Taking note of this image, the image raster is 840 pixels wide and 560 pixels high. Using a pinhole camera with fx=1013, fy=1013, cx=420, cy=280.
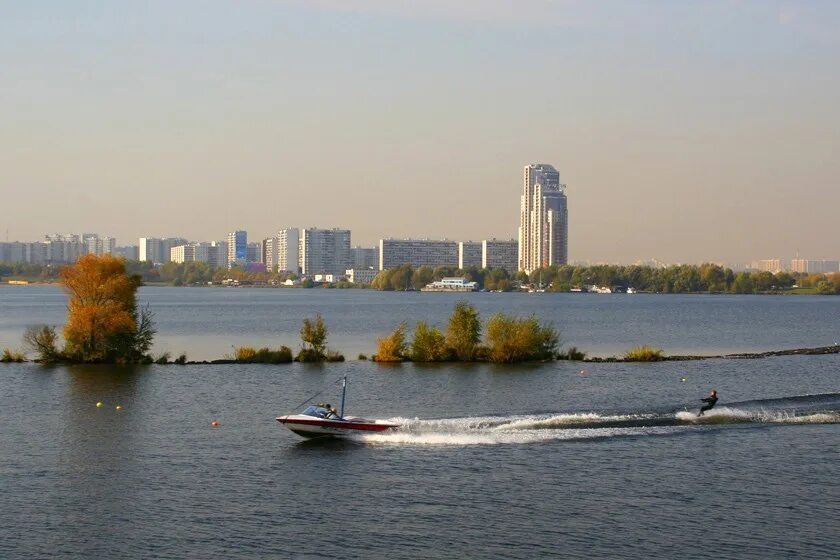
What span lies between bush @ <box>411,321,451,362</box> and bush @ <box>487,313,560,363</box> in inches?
141

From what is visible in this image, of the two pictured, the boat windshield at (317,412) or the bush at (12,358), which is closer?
the boat windshield at (317,412)

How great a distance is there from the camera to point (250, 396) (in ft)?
197

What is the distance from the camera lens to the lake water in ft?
103

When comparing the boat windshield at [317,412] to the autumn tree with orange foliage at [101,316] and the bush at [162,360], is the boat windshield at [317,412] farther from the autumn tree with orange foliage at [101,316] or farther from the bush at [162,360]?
the bush at [162,360]

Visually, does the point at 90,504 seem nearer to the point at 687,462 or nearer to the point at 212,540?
the point at 212,540

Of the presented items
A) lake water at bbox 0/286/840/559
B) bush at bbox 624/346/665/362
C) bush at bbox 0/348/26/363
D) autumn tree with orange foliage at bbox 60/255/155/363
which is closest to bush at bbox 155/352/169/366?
autumn tree with orange foliage at bbox 60/255/155/363

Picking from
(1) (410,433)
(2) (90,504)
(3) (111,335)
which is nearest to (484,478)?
(1) (410,433)

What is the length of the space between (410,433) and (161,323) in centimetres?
8947

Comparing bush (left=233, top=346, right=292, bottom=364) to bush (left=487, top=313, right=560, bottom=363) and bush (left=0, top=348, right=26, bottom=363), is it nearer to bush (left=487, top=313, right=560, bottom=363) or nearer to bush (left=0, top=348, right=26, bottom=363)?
bush (left=487, top=313, right=560, bottom=363)

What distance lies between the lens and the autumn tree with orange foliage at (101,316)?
7488 cm

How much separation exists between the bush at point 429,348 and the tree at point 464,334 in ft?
2.46

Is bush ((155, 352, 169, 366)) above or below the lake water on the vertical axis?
above

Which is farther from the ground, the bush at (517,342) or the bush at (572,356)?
the bush at (517,342)

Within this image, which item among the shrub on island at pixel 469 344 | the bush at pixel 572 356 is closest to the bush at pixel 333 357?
the shrub on island at pixel 469 344
